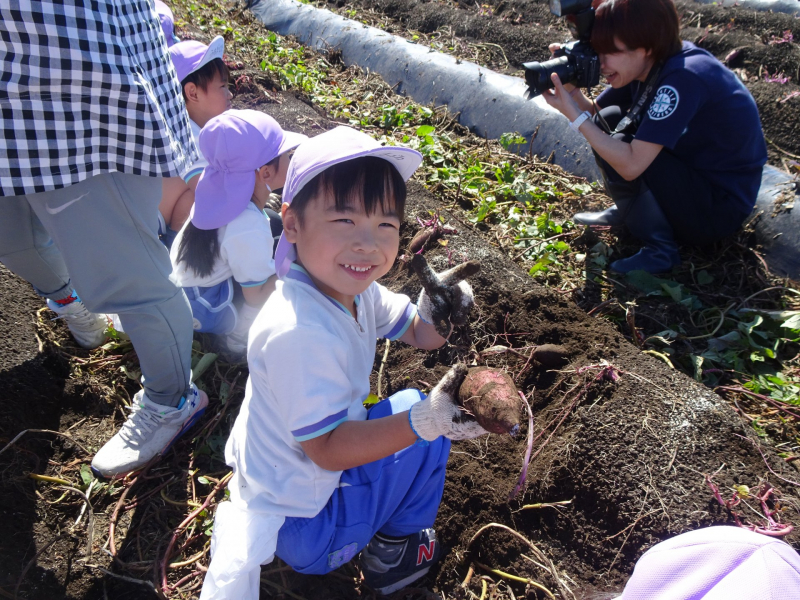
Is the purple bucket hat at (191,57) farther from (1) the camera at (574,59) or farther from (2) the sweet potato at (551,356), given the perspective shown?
(2) the sweet potato at (551,356)

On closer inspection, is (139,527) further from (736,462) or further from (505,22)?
(505,22)

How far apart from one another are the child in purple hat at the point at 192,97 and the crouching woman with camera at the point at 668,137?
5.70 ft

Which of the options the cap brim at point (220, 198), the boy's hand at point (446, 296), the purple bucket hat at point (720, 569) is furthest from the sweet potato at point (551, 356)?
the cap brim at point (220, 198)

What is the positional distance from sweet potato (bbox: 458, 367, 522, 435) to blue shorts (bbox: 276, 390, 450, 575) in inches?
15.4

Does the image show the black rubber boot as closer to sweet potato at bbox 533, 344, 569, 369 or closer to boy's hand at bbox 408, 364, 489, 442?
sweet potato at bbox 533, 344, 569, 369

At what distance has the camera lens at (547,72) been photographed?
9.11 ft

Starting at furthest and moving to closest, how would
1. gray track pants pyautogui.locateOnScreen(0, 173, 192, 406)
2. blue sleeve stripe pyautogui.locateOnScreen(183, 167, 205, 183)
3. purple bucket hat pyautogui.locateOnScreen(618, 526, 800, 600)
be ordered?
blue sleeve stripe pyautogui.locateOnScreen(183, 167, 205, 183), gray track pants pyautogui.locateOnScreen(0, 173, 192, 406), purple bucket hat pyautogui.locateOnScreen(618, 526, 800, 600)

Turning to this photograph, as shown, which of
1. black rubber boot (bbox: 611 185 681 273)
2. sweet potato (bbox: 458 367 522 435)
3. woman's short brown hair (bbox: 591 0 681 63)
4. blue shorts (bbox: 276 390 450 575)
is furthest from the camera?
black rubber boot (bbox: 611 185 681 273)

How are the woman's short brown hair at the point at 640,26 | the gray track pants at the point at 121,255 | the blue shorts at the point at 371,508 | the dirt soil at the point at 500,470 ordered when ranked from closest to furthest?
the blue shorts at the point at 371,508, the gray track pants at the point at 121,255, the dirt soil at the point at 500,470, the woman's short brown hair at the point at 640,26

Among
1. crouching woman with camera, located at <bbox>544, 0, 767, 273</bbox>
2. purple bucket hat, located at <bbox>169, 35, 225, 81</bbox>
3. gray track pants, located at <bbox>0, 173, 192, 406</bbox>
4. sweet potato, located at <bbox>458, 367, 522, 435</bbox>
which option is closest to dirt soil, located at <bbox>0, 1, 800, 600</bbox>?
gray track pants, located at <bbox>0, 173, 192, 406</bbox>

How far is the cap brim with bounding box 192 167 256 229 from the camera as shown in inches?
77.8

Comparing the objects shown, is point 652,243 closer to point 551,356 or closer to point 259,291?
point 551,356

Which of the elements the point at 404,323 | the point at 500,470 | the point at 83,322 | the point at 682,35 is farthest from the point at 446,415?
the point at 682,35

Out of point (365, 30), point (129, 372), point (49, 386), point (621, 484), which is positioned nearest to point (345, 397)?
point (621, 484)
